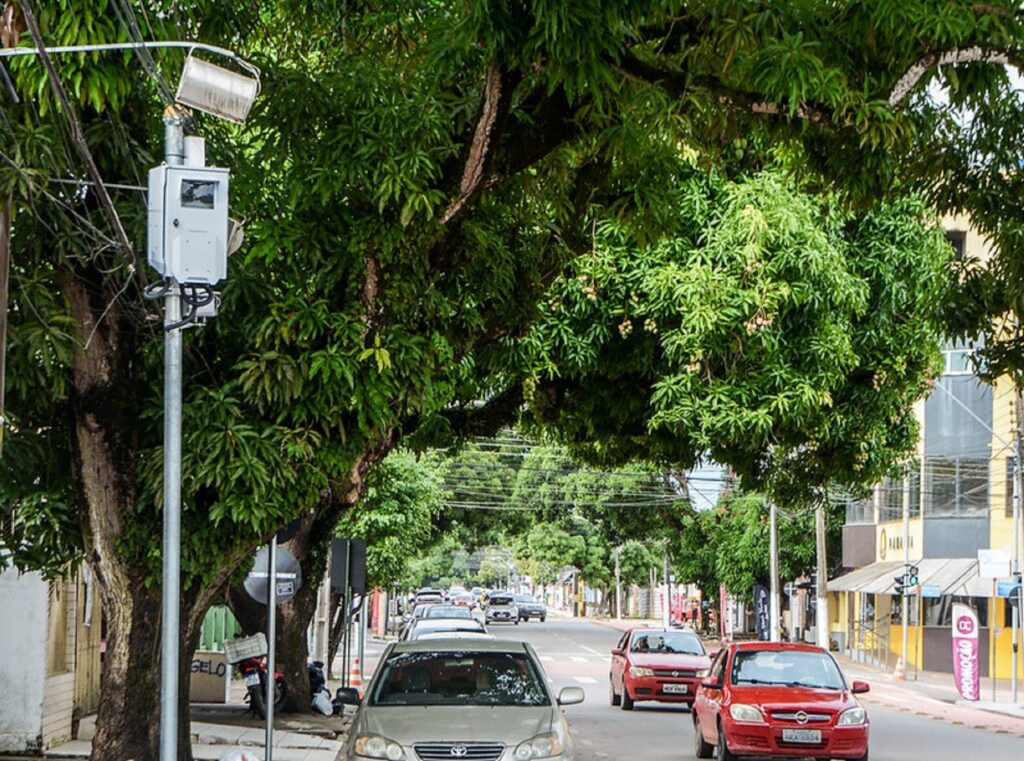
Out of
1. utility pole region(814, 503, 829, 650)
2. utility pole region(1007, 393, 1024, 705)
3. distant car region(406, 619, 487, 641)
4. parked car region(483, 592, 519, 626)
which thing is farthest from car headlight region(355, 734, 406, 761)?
parked car region(483, 592, 519, 626)

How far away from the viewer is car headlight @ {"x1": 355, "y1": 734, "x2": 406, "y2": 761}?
12281 millimetres

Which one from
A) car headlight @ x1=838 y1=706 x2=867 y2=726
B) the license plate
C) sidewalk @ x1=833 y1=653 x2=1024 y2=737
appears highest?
car headlight @ x1=838 y1=706 x2=867 y2=726

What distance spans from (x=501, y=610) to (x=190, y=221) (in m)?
76.3

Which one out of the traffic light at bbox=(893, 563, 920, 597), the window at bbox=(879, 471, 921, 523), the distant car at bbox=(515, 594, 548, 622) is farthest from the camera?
the distant car at bbox=(515, 594, 548, 622)

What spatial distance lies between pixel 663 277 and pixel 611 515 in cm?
4377

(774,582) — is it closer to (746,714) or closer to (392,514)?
(392,514)

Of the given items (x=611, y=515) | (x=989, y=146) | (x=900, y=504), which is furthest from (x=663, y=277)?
(x=611, y=515)

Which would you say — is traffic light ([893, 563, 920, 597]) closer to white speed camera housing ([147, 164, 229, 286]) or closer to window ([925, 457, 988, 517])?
window ([925, 457, 988, 517])

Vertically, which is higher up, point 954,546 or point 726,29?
point 726,29

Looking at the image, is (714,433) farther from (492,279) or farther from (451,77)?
(451,77)

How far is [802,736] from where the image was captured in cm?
1742

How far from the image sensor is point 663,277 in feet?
60.8

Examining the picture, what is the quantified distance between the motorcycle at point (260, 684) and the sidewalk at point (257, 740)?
273 mm

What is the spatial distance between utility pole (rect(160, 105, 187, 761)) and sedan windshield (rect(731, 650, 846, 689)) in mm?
10431
